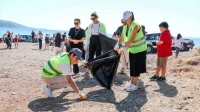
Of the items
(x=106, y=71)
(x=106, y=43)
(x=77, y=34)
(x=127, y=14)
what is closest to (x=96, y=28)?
(x=106, y=43)

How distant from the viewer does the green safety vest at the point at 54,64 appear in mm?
4480

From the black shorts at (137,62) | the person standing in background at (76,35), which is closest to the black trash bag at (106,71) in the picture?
the black shorts at (137,62)

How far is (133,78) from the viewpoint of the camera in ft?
18.3

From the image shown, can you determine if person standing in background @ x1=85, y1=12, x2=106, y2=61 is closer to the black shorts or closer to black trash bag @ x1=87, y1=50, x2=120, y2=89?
black trash bag @ x1=87, y1=50, x2=120, y2=89

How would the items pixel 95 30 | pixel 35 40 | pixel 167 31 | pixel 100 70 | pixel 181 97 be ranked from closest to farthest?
pixel 181 97 → pixel 100 70 → pixel 167 31 → pixel 95 30 → pixel 35 40

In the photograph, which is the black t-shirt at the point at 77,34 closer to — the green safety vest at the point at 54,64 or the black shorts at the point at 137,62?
the black shorts at the point at 137,62

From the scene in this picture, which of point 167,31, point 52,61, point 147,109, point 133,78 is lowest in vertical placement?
point 147,109

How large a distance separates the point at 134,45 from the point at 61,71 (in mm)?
1756

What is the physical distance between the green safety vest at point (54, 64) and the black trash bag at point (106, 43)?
7.57ft

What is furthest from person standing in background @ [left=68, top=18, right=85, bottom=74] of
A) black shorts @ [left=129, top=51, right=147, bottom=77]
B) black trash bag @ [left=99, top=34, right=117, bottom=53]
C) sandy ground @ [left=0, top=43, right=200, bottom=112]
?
black shorts @ [left=129, top=51, right=147, bottom=77]

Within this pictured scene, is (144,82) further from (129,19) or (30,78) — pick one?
(30,78)

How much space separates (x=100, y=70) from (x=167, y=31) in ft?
7.39

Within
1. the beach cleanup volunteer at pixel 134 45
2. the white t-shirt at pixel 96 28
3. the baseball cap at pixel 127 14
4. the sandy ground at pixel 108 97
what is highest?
the baseball cap at pixel 127 14

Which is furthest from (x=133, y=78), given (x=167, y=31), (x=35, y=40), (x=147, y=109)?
(x=35, y=40)
